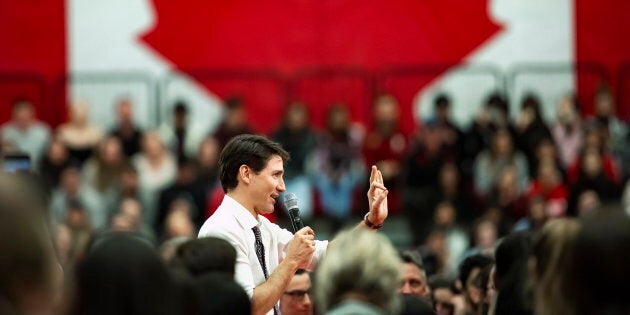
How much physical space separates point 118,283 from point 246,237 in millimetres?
2570

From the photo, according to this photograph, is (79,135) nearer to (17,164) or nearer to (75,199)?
(75,199)

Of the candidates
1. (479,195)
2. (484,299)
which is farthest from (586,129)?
(484,299)

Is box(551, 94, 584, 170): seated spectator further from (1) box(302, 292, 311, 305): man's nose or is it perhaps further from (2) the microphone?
(2) the microphone

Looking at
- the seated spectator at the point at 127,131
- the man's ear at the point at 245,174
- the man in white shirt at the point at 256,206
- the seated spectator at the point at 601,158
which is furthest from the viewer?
the seated spectator at the point at 127,131

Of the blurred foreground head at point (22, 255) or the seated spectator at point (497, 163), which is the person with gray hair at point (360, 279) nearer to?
the blurred foreground head at point (22, 255)

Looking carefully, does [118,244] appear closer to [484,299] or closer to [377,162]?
[484,299]

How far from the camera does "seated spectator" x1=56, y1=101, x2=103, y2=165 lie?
1631 cm

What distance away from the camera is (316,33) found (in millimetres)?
18641

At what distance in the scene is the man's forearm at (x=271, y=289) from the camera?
6.25m

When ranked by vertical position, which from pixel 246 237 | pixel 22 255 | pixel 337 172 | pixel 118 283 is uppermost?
pixel 22 255

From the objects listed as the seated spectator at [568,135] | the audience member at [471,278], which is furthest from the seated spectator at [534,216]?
the audience member at [471,278]

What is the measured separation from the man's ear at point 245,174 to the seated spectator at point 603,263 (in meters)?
2.68

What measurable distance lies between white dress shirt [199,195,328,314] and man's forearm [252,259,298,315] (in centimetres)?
5

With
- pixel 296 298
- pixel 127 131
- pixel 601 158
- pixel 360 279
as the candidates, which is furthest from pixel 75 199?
pixel 360 279
